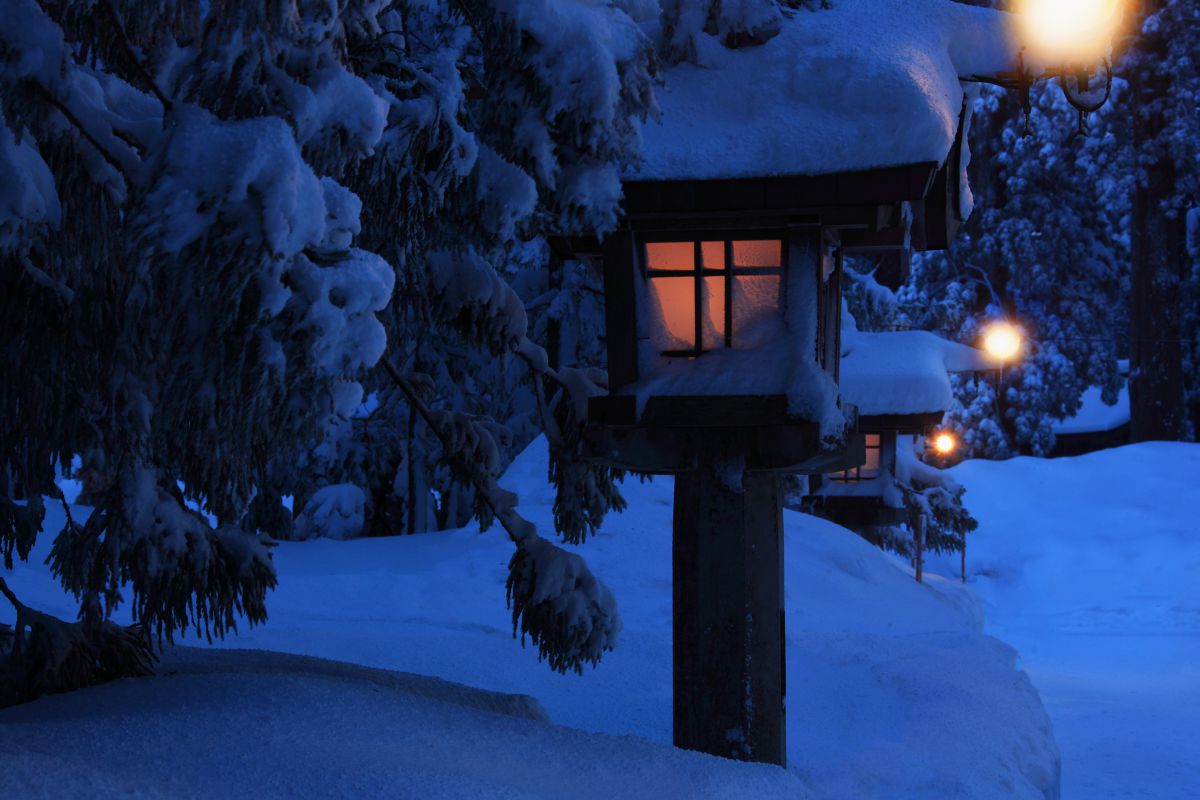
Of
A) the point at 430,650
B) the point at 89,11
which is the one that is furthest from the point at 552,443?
the point at 89,11

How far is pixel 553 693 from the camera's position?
25.3 ft

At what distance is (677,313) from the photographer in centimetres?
583

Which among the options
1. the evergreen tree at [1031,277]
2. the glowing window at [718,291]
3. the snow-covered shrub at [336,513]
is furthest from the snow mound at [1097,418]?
the glowing window at [718,291]

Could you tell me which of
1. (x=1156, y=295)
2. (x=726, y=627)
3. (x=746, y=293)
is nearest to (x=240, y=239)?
(x=746, y=293)

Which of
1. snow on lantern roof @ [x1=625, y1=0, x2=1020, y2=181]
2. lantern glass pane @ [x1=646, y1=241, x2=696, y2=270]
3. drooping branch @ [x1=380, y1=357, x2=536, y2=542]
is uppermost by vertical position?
snow on lantern roof @ [x1=625, y1=0, x2=1020, y2=181]

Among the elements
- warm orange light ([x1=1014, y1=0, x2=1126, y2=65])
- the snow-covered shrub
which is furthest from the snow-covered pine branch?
the snow-covered shrub

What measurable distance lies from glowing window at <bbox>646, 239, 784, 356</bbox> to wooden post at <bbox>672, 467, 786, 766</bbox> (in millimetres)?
656

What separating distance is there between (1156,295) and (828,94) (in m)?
24.4

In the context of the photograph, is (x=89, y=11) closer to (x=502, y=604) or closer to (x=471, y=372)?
(x=502, y=604)

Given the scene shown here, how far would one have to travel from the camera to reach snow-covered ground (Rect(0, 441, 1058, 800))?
3.91 metres

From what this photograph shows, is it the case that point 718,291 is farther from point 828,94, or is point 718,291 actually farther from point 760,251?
point 828,94

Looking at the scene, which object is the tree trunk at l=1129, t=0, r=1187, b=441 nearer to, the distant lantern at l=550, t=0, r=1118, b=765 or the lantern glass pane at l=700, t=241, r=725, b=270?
the distant lantern at l=550, t=0, r=1118, b=765

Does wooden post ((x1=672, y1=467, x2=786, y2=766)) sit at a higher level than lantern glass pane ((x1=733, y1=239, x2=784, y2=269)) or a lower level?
lower

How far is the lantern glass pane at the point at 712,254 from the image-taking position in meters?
5.79
